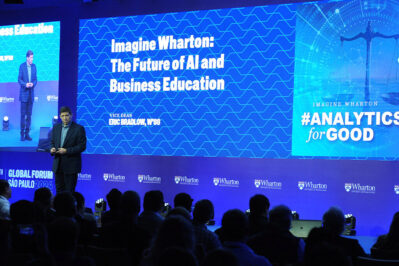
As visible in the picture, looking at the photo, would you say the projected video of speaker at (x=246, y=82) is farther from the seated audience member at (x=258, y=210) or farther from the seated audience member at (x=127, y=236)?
the seated audience member at (x=127, y=236)

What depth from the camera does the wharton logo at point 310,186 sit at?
22.9ft

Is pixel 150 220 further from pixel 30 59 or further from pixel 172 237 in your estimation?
pixel 30 59

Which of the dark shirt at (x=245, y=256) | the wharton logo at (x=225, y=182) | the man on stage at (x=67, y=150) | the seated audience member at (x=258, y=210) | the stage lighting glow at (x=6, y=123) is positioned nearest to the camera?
the dark shirt at (x=245, y=256)

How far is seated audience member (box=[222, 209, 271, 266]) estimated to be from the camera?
2904 millimetres

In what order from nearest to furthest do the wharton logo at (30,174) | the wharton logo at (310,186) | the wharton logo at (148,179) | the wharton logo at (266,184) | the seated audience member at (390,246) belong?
the seated audience member at (390,246) → the wharton logo at (310,186) → the wharton logo at (266,184) → the wharton logo at (148,179) → the wharton logo at (30,174)

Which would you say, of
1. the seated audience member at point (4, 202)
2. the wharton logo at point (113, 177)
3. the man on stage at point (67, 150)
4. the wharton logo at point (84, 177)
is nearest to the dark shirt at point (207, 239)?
the seated audience member at point (4, 202)

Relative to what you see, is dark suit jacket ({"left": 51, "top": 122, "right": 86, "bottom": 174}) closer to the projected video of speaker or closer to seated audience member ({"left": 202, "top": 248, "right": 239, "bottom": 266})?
the projected video of speaker

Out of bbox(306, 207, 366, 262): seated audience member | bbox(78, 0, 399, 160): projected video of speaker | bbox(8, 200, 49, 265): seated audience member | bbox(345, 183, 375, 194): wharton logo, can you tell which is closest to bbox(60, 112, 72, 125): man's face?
bbox(78, 0, 399, 160): projected video of speaker

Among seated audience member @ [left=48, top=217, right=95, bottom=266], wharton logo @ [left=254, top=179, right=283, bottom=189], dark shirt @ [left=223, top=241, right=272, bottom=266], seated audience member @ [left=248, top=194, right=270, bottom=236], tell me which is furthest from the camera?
wharton logo @ [left=254, top=179, right=283, bottom=189]

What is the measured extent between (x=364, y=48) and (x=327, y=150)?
1.28 meters

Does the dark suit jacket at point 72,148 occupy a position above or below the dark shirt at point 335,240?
above

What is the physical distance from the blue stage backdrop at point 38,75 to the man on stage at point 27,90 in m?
0.06

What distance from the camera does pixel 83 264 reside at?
2580mm

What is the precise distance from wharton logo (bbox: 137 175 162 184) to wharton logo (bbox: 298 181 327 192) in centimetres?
200
